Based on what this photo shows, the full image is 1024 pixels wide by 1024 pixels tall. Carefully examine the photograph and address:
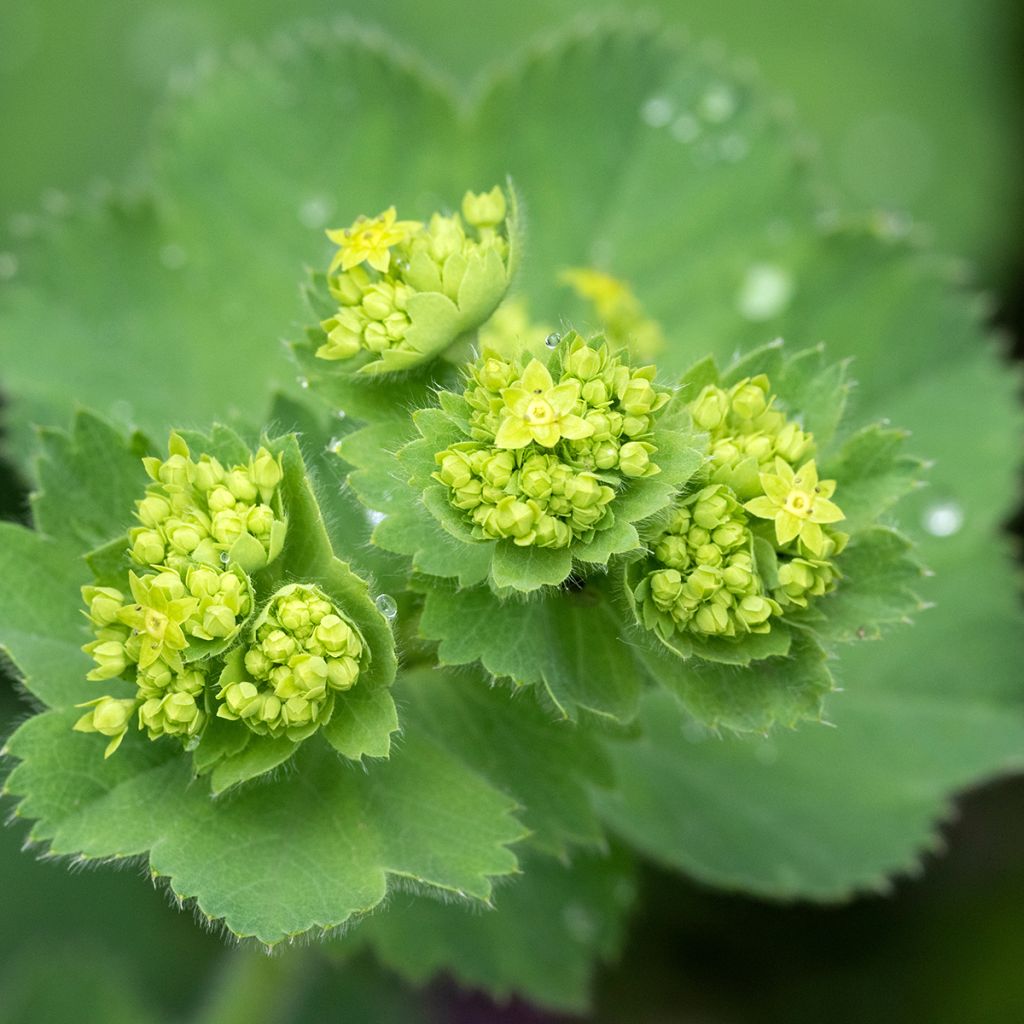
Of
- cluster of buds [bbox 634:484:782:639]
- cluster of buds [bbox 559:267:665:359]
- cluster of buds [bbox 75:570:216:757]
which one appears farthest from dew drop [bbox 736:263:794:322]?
cluster of buds [bbox 75:570:216:757]

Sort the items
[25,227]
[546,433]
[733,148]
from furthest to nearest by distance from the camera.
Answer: [733,148], [25,227], [546,433]

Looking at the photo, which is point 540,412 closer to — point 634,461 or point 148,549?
point 634,461

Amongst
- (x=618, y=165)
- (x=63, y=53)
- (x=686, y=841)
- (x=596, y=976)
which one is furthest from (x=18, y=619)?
(x=63, y=53)

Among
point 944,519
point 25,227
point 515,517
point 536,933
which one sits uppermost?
point 25,227

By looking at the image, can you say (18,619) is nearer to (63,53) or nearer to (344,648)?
(344,648)

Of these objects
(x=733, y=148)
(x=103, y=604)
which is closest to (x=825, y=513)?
(x=103, y=604)

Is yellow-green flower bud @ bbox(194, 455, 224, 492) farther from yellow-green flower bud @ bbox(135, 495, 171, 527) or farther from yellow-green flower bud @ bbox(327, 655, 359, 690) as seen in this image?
yellow-green flower bud @ bbox(327, 655, 359, 690)
